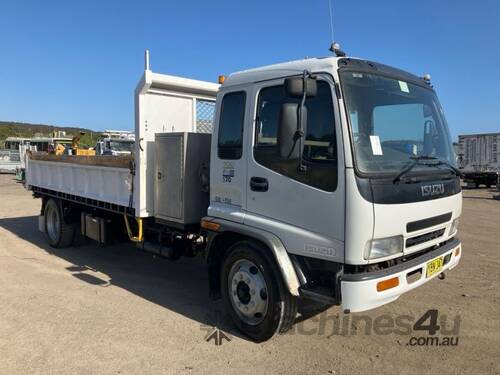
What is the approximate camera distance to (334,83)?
378 cm

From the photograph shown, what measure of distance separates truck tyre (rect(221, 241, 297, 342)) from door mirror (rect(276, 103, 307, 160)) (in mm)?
1004

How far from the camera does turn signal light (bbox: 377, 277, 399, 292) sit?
146 inches

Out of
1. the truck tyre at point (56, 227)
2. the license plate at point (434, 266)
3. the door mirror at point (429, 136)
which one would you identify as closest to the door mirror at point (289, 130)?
the door mirror at point (429, 136)

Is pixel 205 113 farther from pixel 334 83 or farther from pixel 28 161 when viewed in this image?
pixel 28 161

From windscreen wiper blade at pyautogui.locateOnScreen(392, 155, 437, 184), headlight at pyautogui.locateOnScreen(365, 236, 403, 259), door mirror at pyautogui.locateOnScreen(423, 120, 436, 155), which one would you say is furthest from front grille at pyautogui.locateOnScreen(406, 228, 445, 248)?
door mirror at pyautogui.locateOnScreen(423, 120, 436, 155)

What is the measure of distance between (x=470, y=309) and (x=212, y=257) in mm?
3058

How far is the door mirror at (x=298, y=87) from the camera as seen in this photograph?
3.70 metres

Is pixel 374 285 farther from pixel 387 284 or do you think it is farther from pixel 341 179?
pixel 341 179

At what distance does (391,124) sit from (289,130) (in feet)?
3.40

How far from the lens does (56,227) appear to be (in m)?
8.76

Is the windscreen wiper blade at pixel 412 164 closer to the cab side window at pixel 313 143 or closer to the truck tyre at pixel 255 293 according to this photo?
the cab side window at pixel 313 143

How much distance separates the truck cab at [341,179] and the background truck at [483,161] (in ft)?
78.2

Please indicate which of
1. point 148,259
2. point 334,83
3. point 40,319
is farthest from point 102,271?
point 334,83

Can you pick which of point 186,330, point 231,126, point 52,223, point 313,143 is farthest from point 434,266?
point 52,223
